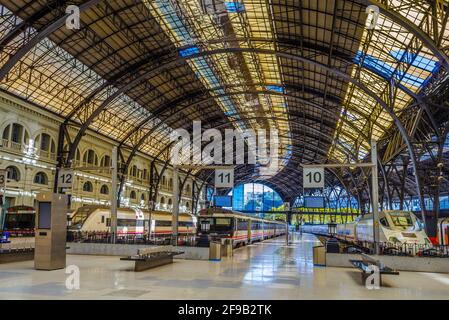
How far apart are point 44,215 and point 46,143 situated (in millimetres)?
30730

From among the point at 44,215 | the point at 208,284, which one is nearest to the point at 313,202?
the point at 208,284

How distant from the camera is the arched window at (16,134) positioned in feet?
123

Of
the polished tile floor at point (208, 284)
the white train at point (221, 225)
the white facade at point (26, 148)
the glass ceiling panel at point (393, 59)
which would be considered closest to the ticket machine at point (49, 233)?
the polished tile floor at point (208, 284)

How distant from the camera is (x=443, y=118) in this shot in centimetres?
3284

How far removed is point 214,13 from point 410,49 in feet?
48.1

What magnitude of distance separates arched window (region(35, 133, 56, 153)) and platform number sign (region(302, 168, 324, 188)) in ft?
100

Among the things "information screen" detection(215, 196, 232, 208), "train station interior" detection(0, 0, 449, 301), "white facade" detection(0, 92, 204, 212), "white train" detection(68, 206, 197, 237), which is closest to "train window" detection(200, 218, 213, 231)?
"train station interior" detection(0, 0, 449, 301)

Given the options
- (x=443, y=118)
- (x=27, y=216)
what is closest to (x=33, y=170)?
(x=27, y=216)

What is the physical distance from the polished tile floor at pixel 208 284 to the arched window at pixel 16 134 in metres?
23.9

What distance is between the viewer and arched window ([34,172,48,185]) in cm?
4166

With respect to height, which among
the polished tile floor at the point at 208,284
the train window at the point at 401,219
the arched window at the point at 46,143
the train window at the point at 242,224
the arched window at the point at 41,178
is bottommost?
the polished tile floor at the point at 208,284

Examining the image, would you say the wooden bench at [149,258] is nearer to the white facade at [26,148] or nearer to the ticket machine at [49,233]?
the ticket machine at [49,233]

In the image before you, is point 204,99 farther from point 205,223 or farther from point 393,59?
point 393,59

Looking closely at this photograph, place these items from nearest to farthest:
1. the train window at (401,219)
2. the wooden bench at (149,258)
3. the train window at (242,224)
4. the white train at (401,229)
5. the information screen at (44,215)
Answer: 1. the information screen at (44,215)
2. the wooden bench at (149,258)
3. the white train at (401,229)
4. the train window at (401,219)
5. the train window at (242,224)
